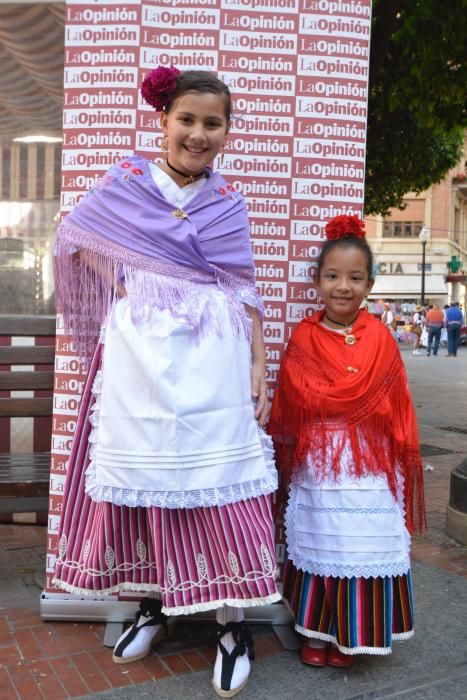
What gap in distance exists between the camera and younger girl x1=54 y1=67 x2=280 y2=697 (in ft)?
7.50

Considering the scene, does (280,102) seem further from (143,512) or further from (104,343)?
(143,512)

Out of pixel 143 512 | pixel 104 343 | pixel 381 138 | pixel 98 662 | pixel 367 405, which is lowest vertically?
pixel 98 662

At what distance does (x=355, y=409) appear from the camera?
2533mm

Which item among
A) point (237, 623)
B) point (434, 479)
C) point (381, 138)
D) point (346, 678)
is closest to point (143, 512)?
point (237, 623)

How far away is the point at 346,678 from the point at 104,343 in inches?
60.8

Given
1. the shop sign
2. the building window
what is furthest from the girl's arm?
the building window

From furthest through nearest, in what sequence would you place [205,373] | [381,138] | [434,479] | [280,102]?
[381,138] < [434,479] < [280,102] < [205,373]

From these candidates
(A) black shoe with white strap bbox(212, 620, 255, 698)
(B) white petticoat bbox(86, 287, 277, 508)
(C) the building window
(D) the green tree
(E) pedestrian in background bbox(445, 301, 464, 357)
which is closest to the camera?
(B) white petticoat bbox(86, 287, 277, 508)

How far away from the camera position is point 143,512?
2.48 metres

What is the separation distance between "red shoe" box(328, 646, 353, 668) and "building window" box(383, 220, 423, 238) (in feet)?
132

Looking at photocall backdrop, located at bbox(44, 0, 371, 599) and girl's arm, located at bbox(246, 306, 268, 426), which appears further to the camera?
photocall backdrop, located at bbox(44, 0, 371, 599)

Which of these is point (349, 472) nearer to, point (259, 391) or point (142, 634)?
point (259, 391)

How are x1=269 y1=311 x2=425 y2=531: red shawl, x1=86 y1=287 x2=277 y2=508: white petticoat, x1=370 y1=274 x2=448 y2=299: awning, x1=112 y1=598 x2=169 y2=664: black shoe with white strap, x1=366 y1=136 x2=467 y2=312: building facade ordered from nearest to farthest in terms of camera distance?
1. x1=86 y1=287 x2=277 y2=508: white petticoat
2. x1=269 y1=311 x2=425 y2=531: red shawl
3. x1=112 y1=598 x2=169 y2=664: black shoe with white strap
4. x1=370 y1=274 x2=448 y2=299: awning
5. x1=366 y1=136 x2=467 y2=312: building facade

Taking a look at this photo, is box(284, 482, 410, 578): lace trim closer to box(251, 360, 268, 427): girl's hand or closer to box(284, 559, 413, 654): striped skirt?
box(284, 559, 413, 654): striped skirt
